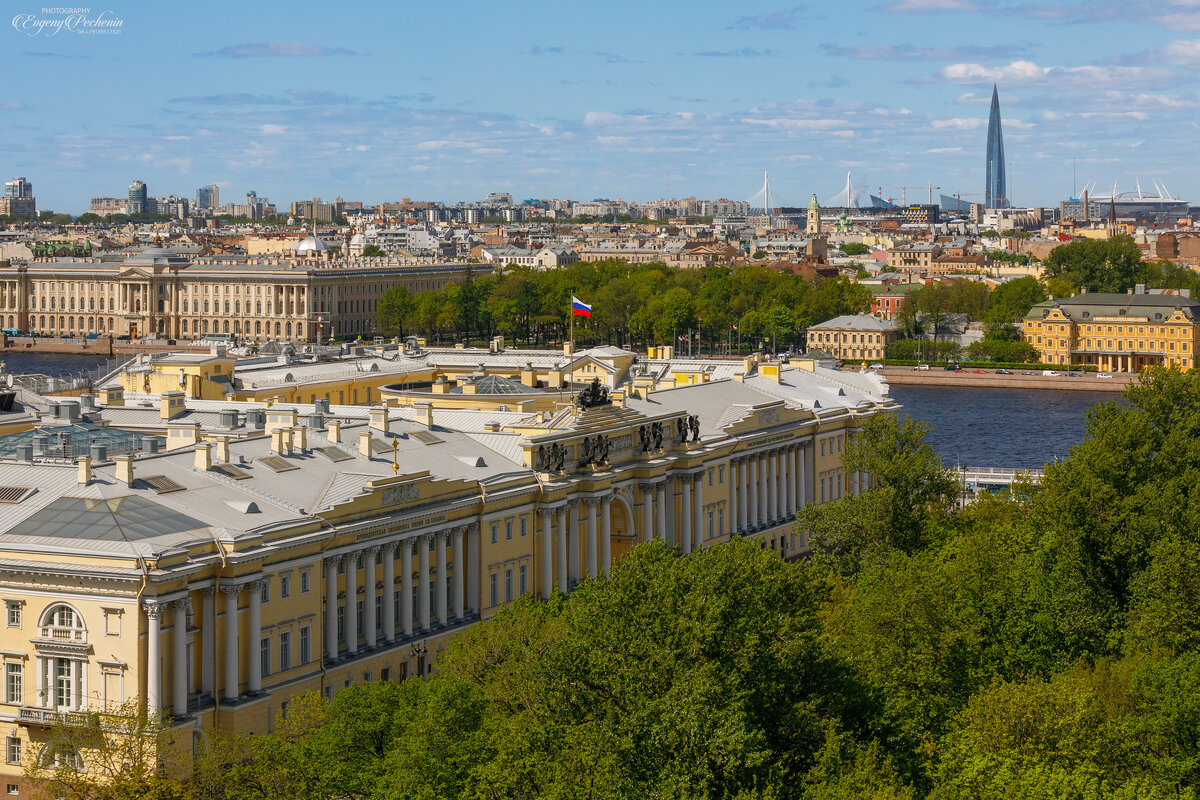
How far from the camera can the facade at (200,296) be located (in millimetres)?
155125

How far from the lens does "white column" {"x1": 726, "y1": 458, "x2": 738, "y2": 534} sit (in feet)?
185

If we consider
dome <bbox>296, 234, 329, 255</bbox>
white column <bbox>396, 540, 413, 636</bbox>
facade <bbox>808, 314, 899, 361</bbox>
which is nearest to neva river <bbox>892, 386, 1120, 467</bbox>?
facade <bbox>808, 314, 899, 361</bbox>

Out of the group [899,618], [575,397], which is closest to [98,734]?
[899,618]

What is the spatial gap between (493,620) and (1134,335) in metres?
105

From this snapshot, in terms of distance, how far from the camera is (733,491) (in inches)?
2239

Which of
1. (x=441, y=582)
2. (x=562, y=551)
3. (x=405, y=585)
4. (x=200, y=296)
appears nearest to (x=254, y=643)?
(x=405, y=585)

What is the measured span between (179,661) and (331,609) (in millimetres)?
4861

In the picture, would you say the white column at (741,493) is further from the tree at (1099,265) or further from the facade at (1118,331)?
the tree at (1099,265)

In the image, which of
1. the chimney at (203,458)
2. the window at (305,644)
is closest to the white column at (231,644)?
the window at (305,644)

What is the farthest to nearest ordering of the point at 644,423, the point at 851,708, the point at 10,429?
the point at 644,423, the point at 10,429, the point at 851,708

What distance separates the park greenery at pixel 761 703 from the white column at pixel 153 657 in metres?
1.53

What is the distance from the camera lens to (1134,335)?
133 m

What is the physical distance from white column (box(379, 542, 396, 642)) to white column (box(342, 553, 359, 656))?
0.97 m

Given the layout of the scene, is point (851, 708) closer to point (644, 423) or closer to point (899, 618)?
point (899, 618)
